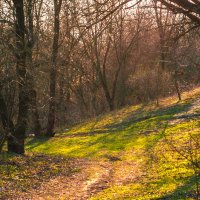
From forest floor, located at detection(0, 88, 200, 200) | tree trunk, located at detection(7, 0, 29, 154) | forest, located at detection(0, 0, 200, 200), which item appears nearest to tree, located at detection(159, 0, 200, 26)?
forest, located at detection(0, 0, 200, 200)

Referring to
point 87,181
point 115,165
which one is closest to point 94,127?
point 115,165

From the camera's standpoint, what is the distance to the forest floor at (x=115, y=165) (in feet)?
38.2

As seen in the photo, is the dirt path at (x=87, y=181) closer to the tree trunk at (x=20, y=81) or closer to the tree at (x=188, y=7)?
the tree trunk at (x=20, y=81)

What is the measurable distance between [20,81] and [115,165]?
16.8ft

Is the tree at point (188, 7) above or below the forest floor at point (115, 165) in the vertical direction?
above

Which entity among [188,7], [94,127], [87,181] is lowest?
[87,181]

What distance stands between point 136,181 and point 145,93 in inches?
1152

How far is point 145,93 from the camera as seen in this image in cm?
4225

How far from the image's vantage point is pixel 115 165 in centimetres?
1700

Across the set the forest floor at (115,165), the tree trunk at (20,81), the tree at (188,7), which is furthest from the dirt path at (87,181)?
the tree at (188,7)

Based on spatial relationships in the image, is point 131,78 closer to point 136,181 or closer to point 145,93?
point 145,93

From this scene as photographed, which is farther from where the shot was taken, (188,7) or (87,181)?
(87,181)

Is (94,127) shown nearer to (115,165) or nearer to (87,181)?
(115,165)

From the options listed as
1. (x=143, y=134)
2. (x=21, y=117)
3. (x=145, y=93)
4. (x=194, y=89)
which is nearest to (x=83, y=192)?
(x=21, y=117)
